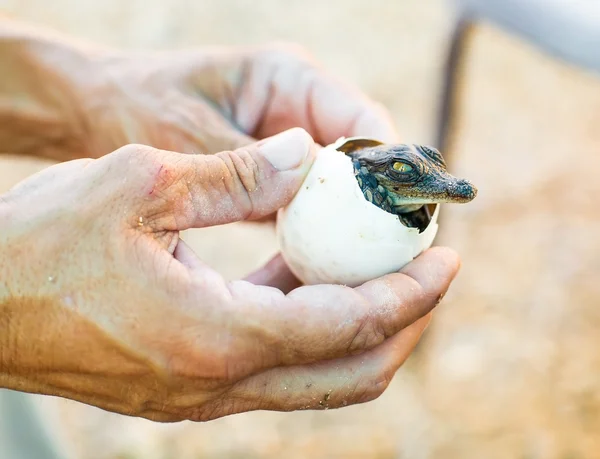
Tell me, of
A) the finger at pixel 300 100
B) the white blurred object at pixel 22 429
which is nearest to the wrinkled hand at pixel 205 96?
the finger at pixel 300 100

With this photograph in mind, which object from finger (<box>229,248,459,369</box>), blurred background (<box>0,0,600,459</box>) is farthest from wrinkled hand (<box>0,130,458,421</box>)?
blurred background (<box>0,0,600,459</box>)

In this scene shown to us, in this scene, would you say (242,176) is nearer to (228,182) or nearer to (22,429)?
(228,182)

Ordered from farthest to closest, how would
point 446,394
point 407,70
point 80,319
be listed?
1. point 407,70
2. point 446,394
3. point 80,319

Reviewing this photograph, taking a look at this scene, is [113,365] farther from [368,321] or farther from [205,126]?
[205,126]

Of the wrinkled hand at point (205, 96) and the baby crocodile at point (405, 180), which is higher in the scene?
the baby crocodile at point (405, 180)

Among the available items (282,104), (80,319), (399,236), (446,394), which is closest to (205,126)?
(282,104)

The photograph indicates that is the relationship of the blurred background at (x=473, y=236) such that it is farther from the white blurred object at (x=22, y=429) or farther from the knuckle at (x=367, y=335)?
the knuckle at (x=367, y=335)

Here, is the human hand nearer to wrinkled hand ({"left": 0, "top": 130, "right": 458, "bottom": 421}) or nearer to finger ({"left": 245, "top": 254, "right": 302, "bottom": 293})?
finger ({"left": 245, "top": 254, "right": 302, "bottom": 293})
